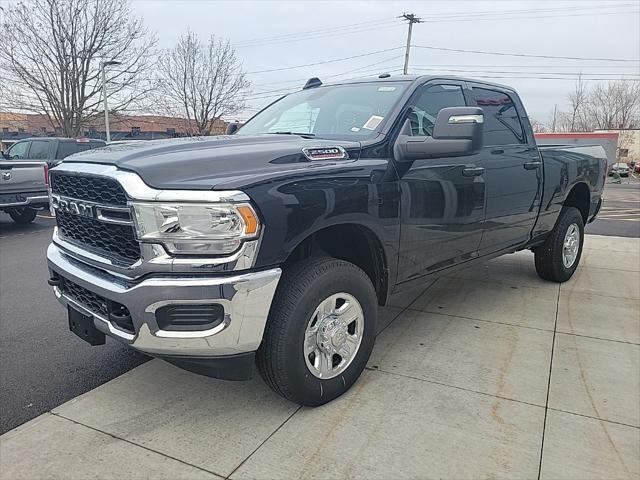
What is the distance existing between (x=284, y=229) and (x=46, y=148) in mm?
11956

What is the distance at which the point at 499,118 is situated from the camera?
4.54 meters

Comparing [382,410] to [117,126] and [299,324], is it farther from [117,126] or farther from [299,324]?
[117,126]

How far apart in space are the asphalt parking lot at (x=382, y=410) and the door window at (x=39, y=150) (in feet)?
29.4

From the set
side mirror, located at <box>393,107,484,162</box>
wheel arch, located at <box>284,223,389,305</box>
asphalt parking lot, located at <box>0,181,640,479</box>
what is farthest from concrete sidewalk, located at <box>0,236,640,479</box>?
side mirror, located at <box>393,107,484,162</box>

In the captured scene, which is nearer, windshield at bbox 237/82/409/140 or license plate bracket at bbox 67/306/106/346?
license plate bracket at bbox 67/306/106/346

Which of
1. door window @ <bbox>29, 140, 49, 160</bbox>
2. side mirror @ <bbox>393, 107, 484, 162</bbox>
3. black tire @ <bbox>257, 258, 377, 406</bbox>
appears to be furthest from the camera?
door window @ <bbox>29, 140, 49, 160</bbox>

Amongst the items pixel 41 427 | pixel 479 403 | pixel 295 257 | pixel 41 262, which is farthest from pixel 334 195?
pixel 41 262

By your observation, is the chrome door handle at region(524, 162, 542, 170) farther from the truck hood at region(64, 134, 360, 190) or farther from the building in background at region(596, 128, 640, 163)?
the building in background at region(596, 128, 640, 163)

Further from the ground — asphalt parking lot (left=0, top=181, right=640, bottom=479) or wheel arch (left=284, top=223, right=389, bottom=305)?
wheel arch (left=284, top=223, right=389, bottom=305)

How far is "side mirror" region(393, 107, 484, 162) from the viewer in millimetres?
3115

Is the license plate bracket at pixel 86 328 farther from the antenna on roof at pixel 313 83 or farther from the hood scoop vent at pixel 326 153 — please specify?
the antenna on roof at pixel 313 83

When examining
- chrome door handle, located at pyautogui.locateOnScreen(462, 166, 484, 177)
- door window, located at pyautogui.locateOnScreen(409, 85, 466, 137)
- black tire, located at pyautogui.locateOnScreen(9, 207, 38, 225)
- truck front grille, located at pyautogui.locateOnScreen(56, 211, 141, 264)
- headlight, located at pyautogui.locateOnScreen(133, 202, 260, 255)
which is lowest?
black tire, located at pyautogui.locateOnScreen(9, 207, 38, 225)

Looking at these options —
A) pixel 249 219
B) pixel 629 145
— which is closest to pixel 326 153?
pixel 249 219

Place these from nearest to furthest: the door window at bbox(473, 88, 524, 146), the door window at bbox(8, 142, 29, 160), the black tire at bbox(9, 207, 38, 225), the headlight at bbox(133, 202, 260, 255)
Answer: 1. the headlight at bbox(133, 202, 260, 255)
2. the door window at bbox(473, 88, 524, 146)
3. the black tire at bbox(9, 207, 38, 225)
4. the door window at bbox(8, 142, 29, 160)
